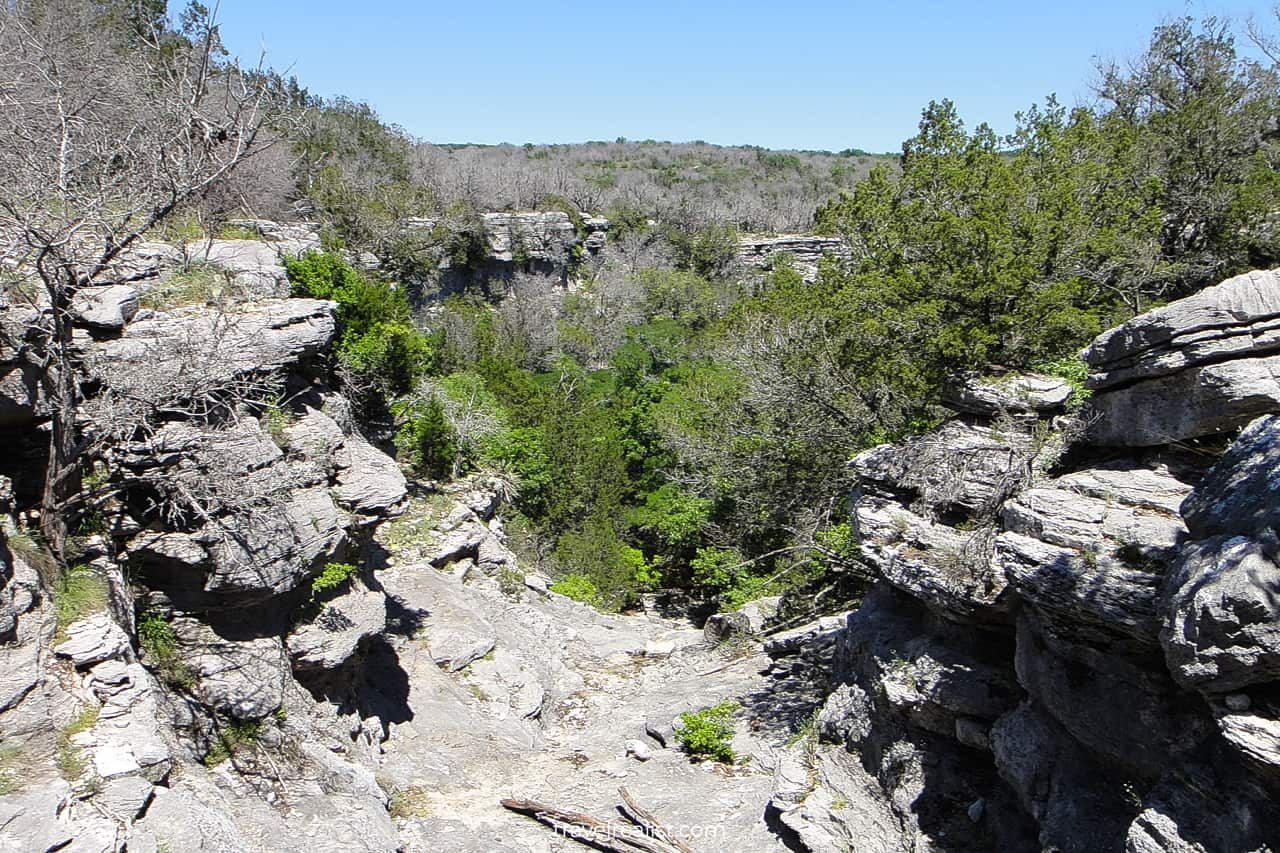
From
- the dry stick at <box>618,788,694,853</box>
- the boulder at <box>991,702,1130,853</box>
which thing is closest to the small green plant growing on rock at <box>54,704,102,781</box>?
A: the dry stick at <box>618,788,694,853</box>

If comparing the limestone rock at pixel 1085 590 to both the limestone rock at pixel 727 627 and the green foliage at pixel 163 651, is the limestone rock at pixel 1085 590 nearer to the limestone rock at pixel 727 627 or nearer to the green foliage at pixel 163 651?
the green foliage at pixel 163 651

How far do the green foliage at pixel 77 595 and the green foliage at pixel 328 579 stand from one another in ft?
9.50

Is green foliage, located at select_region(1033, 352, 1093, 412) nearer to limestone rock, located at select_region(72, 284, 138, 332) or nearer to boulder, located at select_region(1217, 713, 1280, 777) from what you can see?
boulder, located at select_region(1217, 713, 1280, 777)

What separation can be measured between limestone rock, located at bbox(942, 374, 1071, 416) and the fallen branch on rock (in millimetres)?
6720

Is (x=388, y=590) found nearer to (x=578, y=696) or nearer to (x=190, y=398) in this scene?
(x=578, y=696)

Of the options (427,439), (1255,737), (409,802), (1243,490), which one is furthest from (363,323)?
(1255,737)

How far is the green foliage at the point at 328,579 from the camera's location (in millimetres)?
10992

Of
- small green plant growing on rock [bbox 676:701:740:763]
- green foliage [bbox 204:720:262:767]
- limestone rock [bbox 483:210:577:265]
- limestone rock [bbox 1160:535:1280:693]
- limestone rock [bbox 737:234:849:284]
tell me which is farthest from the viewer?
limestone rock [bbox 737:234:849:284]

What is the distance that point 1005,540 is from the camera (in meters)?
7.23

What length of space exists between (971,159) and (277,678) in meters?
13.6

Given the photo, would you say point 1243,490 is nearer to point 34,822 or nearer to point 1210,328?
point 1210,328

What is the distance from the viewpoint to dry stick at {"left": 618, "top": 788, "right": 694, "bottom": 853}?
10144mm

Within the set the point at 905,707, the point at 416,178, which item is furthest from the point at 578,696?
the point at 416,178

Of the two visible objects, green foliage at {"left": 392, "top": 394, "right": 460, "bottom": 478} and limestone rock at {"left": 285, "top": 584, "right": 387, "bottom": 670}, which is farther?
green foliage at {"left": 392, "top": 394, "right": 460, "bottom": 478}
